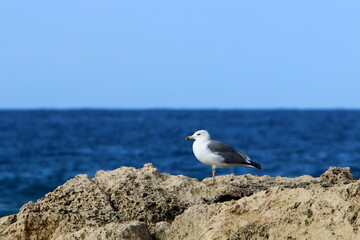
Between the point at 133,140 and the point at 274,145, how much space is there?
7.17 m

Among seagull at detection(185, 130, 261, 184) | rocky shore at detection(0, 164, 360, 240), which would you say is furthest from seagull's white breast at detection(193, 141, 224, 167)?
rocky shore at detection(0, 164, 360, 240)

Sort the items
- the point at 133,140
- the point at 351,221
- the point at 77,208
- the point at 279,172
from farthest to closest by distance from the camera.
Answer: the point at 133,140
the point at 279,172
the point at 77,208
the point at 351,221

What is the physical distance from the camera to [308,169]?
17.1m

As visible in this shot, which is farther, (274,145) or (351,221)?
(274,145)

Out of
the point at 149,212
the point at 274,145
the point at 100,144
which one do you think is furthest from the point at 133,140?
the point at 149,212

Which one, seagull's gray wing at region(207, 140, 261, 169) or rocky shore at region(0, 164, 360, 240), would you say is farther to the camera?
seagull's gray wing at region(207, 140, 261, 169)

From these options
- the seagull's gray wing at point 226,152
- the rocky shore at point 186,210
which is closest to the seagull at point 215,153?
the seagull's gray wing at point 226,152

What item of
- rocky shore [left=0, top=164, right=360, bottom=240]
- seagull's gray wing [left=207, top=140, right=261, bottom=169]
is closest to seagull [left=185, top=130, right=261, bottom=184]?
seagull's gray wing [left=207, top=140, right=261, bottom=169]

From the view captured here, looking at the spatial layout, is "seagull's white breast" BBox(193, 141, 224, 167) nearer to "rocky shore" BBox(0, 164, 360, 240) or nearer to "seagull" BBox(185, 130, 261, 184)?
"seagull" BBox(185, 130, 261, 184)

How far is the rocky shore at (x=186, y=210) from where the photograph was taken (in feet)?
12.5

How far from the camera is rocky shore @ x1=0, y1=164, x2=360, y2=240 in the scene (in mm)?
3816

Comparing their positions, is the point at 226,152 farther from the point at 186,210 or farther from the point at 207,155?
the point at 186,210

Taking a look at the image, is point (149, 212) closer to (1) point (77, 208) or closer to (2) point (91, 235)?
(1) point (77, 208)

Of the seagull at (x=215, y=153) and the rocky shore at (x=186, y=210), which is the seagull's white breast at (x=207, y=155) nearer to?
the seagull at (x=215, y=153)
